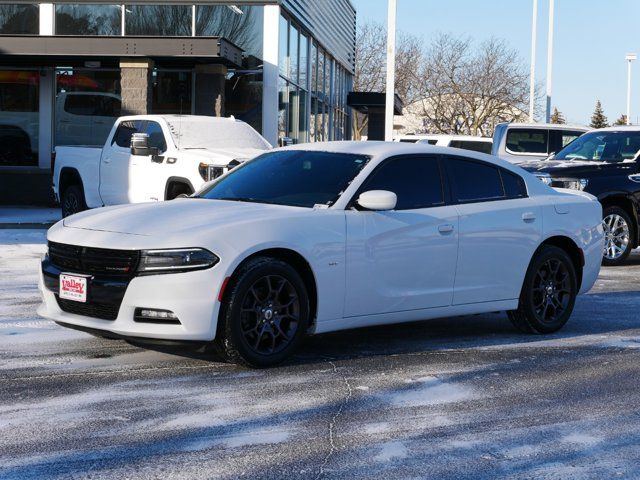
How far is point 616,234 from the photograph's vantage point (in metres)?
14.8

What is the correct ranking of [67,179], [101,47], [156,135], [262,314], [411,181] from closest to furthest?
[262,314], [411,181], [156,135], [67,179], [101,47]

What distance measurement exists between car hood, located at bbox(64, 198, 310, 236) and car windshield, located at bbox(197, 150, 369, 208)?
0.76ft

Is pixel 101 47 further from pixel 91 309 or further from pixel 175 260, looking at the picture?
pixel 175 260

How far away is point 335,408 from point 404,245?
1890 millimetres

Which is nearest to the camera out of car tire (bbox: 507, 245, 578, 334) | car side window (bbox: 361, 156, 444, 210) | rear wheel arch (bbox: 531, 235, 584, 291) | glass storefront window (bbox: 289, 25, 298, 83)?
car side window (bbox: 361, 156, 444, 210)

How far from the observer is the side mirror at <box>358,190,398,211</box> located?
7.57 metres

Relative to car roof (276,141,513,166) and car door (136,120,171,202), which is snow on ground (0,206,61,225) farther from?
car roof (276,141,513,166)

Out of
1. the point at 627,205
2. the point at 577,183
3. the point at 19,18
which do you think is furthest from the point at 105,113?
the point at 627,205

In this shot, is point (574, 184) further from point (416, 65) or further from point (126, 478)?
point (416, 65)

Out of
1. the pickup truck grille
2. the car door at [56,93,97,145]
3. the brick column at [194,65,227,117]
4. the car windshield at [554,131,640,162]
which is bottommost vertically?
the pickup truck grille

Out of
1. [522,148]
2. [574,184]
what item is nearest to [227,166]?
[574,184]

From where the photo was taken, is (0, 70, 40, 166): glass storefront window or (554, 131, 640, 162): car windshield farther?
(0, 70, 40, 166): glass storefront window

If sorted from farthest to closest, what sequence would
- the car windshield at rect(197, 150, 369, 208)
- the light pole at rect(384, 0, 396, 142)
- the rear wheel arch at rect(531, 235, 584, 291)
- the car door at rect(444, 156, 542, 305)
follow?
the light pole at rect(384, 0, 396, 142), the rear wheel arch at rect(531, 235, 584, 291), the car door at rect(444, 156, 542, 305), the car windshield at rect(197, 150, 369, 208)

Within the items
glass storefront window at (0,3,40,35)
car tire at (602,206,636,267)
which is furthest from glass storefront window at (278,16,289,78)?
car tire at (602,206,636,267)
